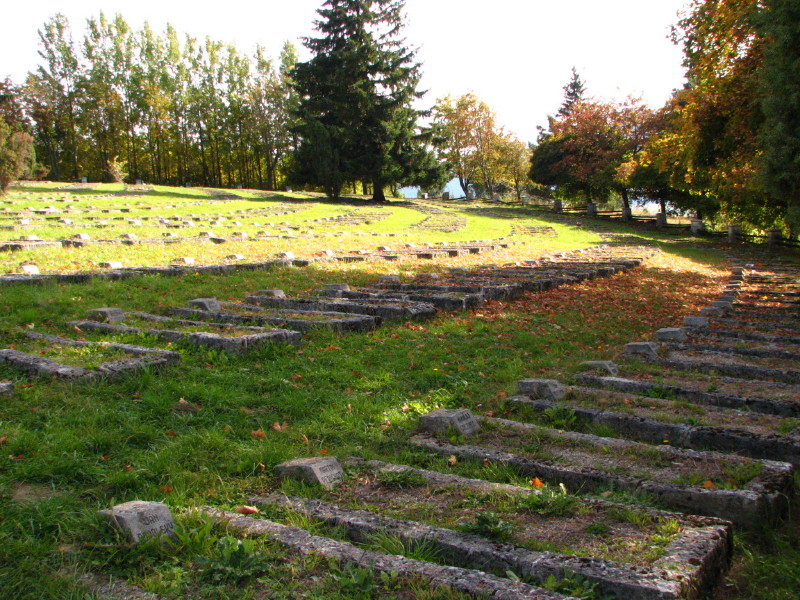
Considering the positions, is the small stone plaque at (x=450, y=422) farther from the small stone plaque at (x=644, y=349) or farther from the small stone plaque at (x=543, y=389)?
the small stone plaque at (x=644, y=349)

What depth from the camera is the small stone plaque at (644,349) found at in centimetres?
592

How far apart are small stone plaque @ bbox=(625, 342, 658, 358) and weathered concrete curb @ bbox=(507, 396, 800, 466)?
83.5 inches

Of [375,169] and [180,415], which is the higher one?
[375,169]

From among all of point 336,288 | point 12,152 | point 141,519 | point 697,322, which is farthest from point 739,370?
point 12,152

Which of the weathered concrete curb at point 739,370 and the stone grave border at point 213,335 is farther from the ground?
the stone grave border at point 213,335

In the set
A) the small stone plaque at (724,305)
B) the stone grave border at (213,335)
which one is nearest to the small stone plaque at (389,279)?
the stone grave border at (213,335)

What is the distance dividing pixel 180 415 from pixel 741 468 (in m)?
3.44

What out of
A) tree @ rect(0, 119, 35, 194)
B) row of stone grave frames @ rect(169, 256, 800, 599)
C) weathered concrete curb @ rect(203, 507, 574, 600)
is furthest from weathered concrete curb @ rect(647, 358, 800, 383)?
tree @ rect(0, 119, 35, 194)

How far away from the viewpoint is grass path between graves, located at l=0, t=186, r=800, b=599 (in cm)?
235

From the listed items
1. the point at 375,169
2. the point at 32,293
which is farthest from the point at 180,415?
the point at 375,169

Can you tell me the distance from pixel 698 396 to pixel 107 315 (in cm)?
574

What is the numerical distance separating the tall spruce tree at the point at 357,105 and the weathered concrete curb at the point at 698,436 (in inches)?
1237

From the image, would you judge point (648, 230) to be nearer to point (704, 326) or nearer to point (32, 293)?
point (704, 326)

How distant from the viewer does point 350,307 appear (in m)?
7.38
